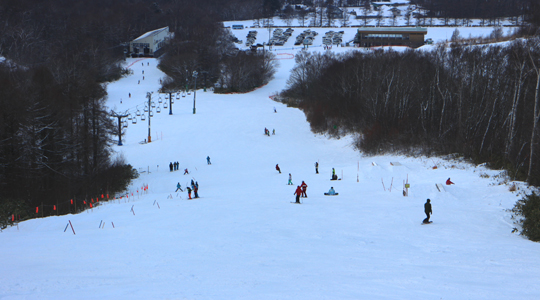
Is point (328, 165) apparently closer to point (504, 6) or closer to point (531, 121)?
→ point (531, 121)

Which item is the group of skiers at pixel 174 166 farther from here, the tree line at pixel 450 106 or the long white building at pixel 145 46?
the long white building at pixel 145 46

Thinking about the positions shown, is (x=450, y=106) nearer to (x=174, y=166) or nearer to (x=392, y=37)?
(x=174, y=166)

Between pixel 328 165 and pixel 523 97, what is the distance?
14802 mm

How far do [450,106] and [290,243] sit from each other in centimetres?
2829

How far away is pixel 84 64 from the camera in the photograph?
8506 centimetres

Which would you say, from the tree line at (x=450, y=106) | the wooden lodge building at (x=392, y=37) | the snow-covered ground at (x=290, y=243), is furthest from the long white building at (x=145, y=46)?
the snow-covered ground at (x=290, y=243)

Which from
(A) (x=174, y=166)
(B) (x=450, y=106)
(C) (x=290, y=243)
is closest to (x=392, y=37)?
(B) (x=450, y=106)

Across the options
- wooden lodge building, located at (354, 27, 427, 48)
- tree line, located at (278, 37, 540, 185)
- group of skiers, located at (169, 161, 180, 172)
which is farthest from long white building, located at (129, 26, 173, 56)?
group of skiers, located at (169, 161, 180, 172)

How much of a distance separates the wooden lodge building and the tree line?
42.8 meters

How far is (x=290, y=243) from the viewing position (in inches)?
554

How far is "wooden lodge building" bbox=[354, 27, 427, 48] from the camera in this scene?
9381 cm

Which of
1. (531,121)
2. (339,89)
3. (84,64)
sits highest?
(84,64)

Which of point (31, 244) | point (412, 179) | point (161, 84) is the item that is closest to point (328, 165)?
point (412, 179)

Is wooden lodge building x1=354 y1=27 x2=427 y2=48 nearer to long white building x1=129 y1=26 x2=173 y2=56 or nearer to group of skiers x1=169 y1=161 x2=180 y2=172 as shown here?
long white building x1=129 y1=26 x2=173 y2=56
